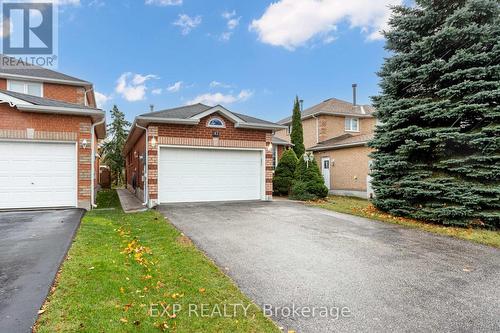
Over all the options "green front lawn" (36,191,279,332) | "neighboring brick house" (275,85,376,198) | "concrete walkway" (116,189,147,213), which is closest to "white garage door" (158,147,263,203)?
"concrete walkway" (116,189,147,213)

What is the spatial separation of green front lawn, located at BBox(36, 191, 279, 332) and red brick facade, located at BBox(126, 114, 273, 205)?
5695 mm

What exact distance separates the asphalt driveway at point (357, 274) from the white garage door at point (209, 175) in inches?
166

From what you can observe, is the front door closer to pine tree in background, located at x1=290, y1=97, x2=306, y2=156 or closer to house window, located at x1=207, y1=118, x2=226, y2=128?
pine tree in background, located at x1=290, y1=97, x2=306, y2=156

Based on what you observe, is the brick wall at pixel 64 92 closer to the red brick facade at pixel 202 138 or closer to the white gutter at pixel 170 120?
the white gutter at pixel 170 120

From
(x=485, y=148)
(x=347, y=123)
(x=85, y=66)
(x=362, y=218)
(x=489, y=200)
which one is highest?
(x=85, y=66)

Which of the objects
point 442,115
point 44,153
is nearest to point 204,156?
point 44,153

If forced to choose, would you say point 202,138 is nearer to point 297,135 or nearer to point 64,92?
point 297,135

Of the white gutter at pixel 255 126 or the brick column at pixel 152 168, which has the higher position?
the white gutter at pixel 255 126

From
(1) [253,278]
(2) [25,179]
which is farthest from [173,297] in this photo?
(2) [25,179]

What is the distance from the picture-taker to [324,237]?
6.72 m

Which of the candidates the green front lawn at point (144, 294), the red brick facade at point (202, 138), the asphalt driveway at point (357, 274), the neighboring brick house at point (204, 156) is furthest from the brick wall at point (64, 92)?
the green front lawn at point (144, 294)

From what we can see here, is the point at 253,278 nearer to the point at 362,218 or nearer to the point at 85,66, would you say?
the point at 362,218

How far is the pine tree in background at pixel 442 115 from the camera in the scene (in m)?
8.08

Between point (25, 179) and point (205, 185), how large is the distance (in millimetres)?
6059
